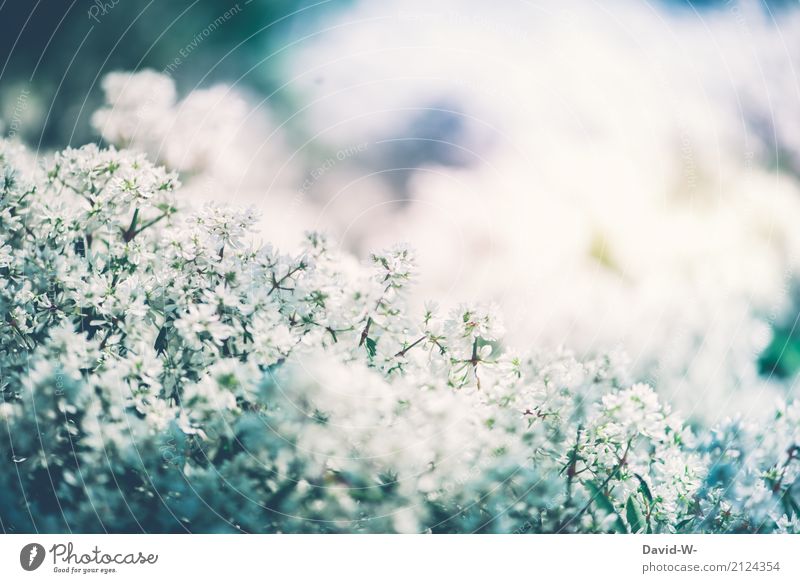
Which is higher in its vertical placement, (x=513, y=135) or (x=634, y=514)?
(x=513, y=135)

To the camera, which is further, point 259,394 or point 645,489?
point 645,489

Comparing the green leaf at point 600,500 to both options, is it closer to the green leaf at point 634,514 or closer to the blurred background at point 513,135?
the green leaf at point 634,514
